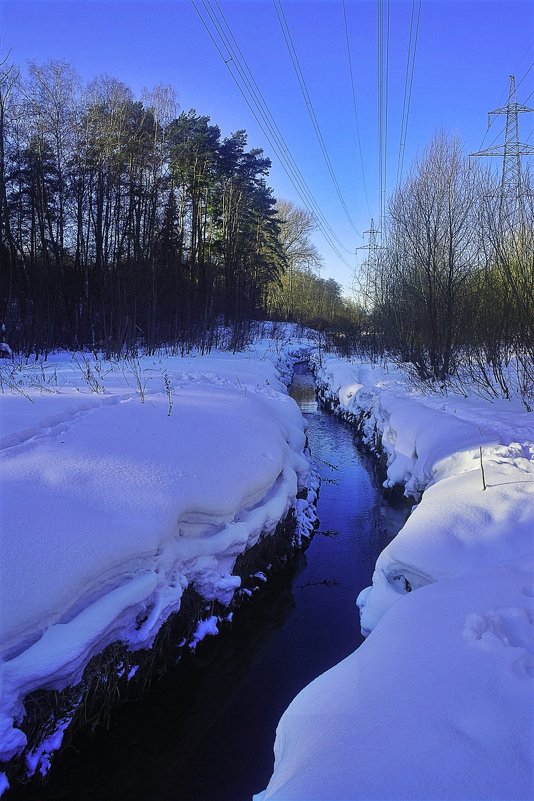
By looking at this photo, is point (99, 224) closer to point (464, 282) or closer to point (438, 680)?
point (464, 282)

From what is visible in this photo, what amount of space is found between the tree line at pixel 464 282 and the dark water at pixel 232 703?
4969 millimetres

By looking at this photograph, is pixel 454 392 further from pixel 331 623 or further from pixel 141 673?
pixel 141 673

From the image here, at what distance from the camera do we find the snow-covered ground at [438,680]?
1.57 m

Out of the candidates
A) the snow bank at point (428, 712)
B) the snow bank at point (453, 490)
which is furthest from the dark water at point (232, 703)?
the snow bank at point (428, 712)

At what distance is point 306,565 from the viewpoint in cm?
548

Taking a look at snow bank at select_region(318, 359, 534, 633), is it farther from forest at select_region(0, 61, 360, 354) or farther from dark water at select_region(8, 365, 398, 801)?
forest at select_region(0, 61, 360, 354)

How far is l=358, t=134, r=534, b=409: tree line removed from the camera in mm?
7973

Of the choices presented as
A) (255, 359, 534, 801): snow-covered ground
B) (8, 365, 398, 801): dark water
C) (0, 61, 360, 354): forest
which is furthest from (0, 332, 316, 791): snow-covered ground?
(0, 61, 360, 354): forest

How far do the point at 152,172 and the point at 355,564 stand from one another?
20115 mm

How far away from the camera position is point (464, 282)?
11305 millimetres

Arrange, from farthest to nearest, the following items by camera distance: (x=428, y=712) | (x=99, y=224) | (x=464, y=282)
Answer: (x=99, y=224)
(x=464, y=282)
(x=428, y=712)

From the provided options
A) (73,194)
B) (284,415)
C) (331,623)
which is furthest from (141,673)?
(73,194)

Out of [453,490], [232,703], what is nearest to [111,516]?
[232,703]

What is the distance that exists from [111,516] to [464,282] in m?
10.5
